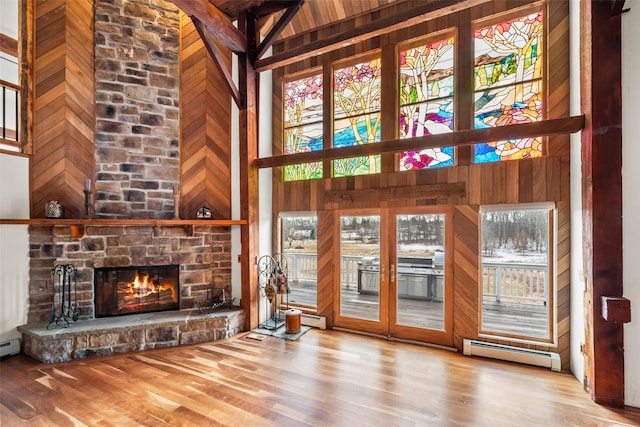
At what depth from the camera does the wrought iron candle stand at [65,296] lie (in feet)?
12.1

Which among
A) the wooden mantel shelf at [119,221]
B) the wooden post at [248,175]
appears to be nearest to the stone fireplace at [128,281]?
the wooden mantel shelf at [119,221]

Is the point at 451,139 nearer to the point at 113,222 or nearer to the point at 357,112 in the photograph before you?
the point at 357,112

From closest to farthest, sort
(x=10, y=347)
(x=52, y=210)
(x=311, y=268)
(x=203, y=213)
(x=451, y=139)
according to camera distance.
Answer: (x=451, y=139)
(x=10, y=347)
(x=52, y=210)
(x=203, y=213)
(x=311, y=268)

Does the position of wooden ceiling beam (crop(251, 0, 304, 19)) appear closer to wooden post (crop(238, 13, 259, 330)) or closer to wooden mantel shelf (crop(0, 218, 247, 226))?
wooden post (crop(238, 13, 259, 330))

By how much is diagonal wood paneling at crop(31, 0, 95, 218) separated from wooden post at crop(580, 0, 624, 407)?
5.87 metres

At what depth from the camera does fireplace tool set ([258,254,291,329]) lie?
4219mm

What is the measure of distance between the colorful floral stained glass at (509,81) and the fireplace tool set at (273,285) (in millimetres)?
3191

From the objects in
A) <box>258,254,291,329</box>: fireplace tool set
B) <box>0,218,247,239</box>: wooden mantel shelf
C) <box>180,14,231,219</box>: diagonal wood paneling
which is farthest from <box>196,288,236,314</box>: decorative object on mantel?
<box>180,14,231,219</box>: diagonal wood paneling

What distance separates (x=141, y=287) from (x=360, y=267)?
326cm

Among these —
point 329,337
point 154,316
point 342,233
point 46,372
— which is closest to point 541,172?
point 342,233

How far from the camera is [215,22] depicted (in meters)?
3.78

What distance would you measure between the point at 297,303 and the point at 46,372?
3.15 m

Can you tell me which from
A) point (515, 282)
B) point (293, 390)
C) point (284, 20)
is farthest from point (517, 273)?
point (284, 20)

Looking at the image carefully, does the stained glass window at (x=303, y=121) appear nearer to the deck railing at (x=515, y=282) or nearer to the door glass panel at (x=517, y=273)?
the door glass panel at (x=517, y=273)
